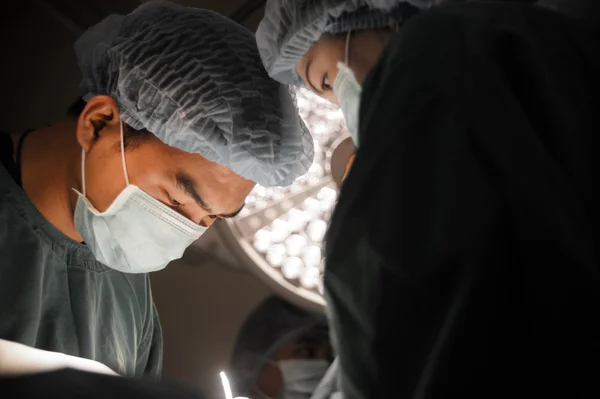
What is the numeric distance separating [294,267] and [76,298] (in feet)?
2.16

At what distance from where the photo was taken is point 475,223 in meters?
0.48

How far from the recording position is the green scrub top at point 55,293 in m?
1.18

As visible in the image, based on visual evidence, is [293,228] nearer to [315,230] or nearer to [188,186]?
[315,230]

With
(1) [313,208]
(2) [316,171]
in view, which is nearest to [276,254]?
(1) [313,208]

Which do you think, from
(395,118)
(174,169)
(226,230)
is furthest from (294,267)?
(395,118)

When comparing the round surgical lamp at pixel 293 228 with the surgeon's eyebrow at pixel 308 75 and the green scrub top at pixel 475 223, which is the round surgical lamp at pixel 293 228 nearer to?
the surgeon's eyebrow at pixel 308 75

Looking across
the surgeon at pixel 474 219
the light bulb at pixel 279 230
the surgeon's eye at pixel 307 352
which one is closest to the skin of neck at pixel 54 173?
the light bulb at pixel 279 230

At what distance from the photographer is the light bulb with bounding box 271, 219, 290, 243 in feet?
5.55

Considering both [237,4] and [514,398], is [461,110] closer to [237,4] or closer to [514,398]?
[514,398]

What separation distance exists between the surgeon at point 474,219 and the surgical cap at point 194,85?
2.42 ft

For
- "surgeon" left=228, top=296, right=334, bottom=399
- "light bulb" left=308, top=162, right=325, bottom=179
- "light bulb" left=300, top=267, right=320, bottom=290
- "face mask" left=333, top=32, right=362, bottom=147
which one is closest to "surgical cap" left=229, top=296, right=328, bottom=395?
"surgeon" left=228, top=296, right=334, bottom=399

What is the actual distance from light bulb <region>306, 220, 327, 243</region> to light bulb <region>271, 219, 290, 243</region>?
7cm

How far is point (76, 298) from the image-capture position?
1.36m

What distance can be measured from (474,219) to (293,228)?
1225 mm
